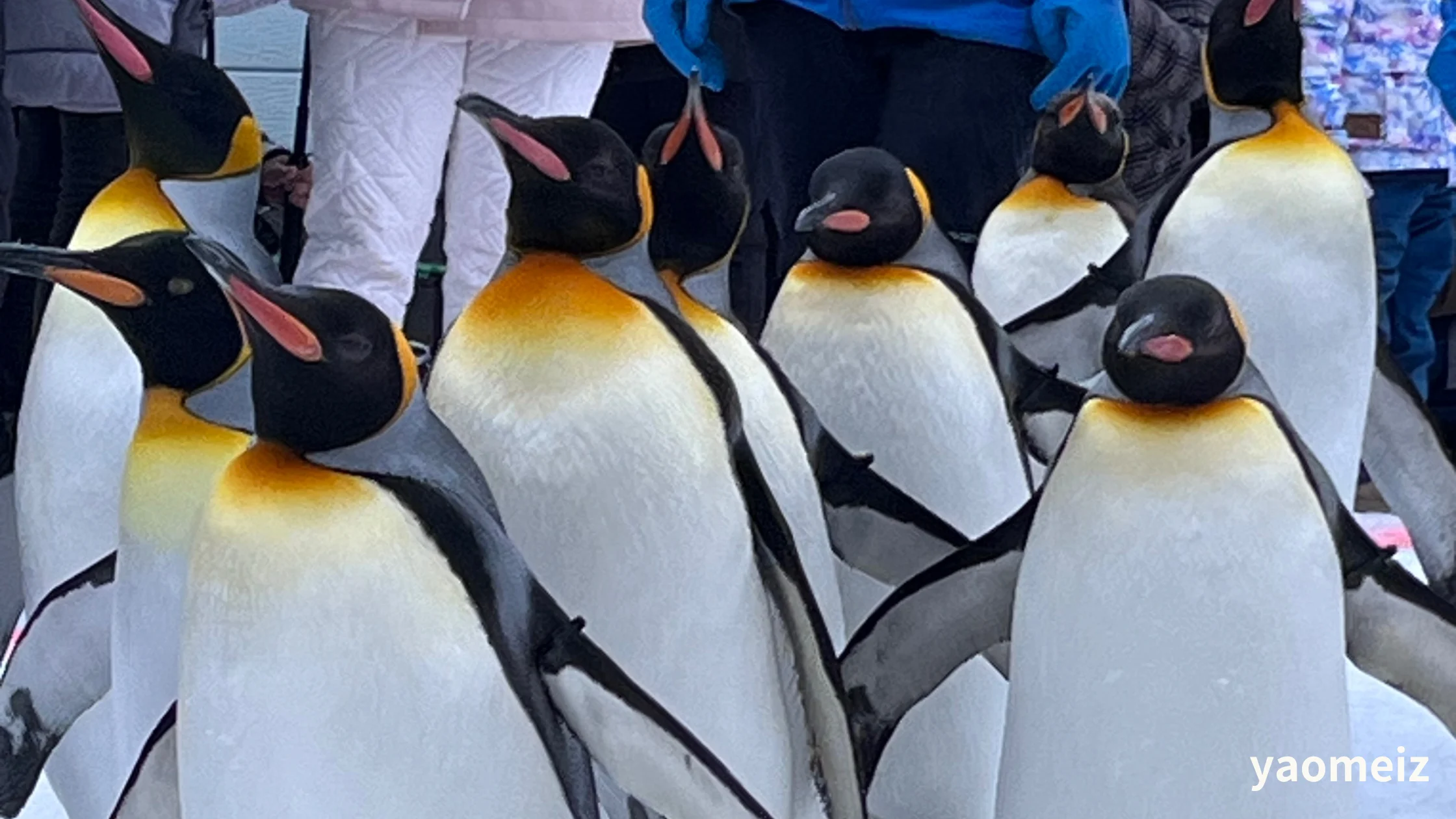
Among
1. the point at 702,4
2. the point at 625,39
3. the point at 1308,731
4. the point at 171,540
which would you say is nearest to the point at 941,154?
the point at 702,4

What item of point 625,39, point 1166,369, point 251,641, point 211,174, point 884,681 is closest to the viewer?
point 251,641

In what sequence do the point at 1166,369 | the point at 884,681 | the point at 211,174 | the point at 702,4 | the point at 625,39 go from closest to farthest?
the point at 1166,369
the point at 884,681
the point at 211,174
the point at 702,4
the point at 625,39

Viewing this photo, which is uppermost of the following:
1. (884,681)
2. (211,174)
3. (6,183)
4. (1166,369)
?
(1166,369)

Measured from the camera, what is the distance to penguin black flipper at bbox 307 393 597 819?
3.96 feet

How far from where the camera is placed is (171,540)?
139cm

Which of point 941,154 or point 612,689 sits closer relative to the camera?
point 612,689

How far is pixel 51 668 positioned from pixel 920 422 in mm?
766

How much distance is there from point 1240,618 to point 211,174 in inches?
38.5

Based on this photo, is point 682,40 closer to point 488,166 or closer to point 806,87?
point 806,87

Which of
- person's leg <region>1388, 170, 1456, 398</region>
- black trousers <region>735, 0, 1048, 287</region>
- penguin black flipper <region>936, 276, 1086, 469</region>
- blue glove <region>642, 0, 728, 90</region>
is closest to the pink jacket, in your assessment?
blue glove <region>642, 0, 728, 90</region>

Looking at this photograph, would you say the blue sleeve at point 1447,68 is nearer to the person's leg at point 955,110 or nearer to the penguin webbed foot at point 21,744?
the person's leg at point 955,110

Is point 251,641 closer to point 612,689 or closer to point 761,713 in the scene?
point 612,689

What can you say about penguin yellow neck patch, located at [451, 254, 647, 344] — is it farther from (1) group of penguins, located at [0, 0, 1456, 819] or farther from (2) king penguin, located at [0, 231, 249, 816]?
(2) king penguin, located at [0, 231, 249, 816]

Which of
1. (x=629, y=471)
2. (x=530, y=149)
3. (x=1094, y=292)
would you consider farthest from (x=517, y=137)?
(x=1094, y=292)
